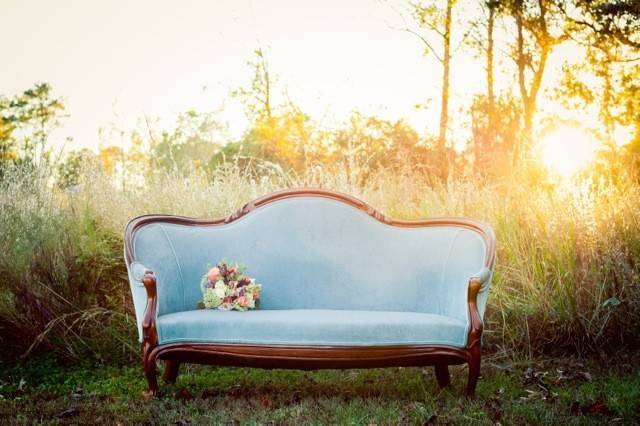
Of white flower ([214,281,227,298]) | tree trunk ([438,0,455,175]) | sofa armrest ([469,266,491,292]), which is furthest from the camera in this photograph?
tree trunk ([438,0,455,175])

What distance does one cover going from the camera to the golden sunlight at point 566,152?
5.10 meters

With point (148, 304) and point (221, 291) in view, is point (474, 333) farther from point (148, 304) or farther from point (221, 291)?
point (148, 304)

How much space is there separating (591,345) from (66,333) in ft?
10.7

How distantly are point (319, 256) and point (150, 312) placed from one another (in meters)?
1.10

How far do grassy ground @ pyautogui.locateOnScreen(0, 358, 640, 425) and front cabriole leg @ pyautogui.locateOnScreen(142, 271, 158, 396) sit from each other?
181 millimetres

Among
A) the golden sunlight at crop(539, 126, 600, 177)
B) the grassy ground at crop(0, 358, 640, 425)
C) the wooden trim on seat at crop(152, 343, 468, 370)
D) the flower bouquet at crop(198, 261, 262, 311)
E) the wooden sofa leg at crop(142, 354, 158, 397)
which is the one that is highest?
the golden sunlight at crop(539, 126, 600, 177)

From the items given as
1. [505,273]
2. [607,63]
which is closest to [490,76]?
[607,63]

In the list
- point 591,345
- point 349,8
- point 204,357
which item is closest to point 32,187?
point 204,357

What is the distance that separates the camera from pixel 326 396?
342 centimetres

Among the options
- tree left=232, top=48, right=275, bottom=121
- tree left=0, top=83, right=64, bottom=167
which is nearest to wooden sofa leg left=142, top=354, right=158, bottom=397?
tree left=232, top=48, right=275, bottom=121

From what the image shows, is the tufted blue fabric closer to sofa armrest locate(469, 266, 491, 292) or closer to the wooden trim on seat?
sofa armrest locate(469, 266, 491, 292)

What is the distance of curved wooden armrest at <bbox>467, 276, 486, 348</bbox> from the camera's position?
10.4ft

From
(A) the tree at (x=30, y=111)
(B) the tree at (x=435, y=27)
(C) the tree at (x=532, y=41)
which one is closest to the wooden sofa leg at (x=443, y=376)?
(C) the tree at (x=532, y=41)

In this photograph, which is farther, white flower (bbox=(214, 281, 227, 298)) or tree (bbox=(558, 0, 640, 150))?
tree (bbox=(558, 0, 640, 150))
